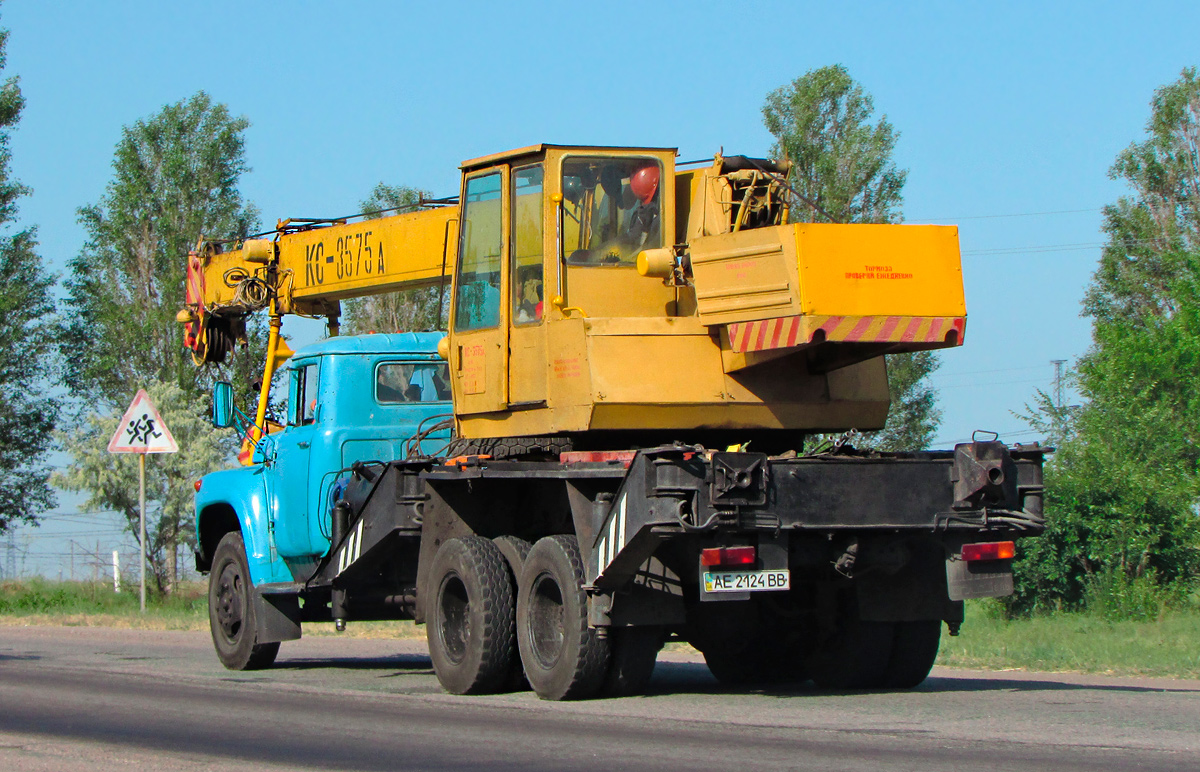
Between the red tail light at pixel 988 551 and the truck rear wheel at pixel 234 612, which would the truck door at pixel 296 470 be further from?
the red tail light at pixel 988 551

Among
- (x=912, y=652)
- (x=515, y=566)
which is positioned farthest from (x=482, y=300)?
(x=912, y=652)

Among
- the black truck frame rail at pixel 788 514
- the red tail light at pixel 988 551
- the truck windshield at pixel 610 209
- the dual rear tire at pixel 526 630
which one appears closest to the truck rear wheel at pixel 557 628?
the dual rear tire at pixel 526 630

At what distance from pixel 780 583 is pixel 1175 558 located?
13996mm

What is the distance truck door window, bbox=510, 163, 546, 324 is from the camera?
36.4 feet

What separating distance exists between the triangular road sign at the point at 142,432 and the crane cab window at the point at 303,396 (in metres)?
7.40

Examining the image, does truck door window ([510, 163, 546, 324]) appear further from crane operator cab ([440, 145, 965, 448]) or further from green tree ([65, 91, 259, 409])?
green tree ([65, 91, 259, 409])

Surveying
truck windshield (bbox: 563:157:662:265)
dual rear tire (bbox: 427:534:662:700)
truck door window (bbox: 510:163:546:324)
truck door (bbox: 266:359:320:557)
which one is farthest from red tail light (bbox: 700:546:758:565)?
truck door (bbox: 266:359:320:557)

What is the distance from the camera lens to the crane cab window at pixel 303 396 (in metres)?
14.2

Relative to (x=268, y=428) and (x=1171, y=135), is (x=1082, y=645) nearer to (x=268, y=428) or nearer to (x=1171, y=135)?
(x=268, y=428)

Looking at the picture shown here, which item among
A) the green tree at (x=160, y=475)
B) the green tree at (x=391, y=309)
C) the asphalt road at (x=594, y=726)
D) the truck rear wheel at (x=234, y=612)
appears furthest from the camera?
the green tree at (x=391, y=309)

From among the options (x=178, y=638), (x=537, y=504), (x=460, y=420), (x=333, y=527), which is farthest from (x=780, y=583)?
(x=178, y=638)

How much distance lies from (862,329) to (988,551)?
5.37 ft

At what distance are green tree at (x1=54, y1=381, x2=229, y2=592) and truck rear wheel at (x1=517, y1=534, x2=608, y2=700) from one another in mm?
25038

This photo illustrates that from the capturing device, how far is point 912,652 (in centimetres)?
1118
